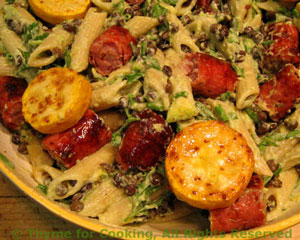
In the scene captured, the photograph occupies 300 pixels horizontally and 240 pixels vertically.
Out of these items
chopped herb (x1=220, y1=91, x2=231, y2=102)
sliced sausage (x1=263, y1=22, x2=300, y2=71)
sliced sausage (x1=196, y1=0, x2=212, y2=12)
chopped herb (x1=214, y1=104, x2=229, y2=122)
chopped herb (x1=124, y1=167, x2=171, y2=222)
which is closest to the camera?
chopped herb (x1=124, y1=167, x2=171, y2=222)

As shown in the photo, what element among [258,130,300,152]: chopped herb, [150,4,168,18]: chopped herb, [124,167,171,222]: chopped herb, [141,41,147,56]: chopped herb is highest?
[150,4,168,18]: chopped herb

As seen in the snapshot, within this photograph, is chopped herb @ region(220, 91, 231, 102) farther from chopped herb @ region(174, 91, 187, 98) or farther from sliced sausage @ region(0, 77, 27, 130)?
sliced sausage @ region(0, 77, 27, 130)

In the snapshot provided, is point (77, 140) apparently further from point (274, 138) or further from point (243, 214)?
point (274, 138)

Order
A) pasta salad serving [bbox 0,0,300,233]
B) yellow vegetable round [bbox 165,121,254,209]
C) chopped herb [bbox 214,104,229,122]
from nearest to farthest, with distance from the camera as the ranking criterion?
yellow vegetable round [bbox 165,121,254,209]
pasta salad serving [bbox 0,0,300,233]
chopped herb [bbox 214,104,229,122]

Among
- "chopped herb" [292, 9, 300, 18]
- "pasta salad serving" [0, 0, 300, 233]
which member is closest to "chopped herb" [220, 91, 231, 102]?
"pasta salad serving" [0, 0, 300, 233]

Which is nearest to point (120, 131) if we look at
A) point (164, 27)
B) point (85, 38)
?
point (85, 38)

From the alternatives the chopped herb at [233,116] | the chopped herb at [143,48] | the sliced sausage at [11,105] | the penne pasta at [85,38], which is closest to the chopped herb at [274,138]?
the chopped herb at [233,116]

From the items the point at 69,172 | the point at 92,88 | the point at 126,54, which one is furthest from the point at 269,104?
the point at 69,172
